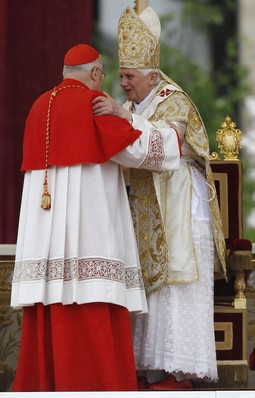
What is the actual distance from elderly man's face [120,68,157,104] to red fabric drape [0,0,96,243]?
209 centimetres

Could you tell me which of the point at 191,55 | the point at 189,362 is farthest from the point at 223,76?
the point at 189,362

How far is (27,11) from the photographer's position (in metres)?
9.73

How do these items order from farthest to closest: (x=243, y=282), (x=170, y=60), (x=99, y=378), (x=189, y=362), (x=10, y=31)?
(x=170, y=60) → (x=10, y=31) → (x=243, y=282) → (x=189, y=362) → (x=99, y=378)

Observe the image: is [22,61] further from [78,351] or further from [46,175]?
[78,351]

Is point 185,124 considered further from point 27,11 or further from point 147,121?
point 27,11

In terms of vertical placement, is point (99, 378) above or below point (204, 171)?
below

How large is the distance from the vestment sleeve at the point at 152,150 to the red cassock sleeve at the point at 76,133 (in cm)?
5

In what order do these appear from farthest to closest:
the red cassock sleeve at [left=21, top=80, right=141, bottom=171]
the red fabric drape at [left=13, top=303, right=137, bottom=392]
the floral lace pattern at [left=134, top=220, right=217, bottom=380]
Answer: the floral lace pattern at [left=134, top=220, right=217, bottom=380] → the red cassock sleeve at [left=21, top=80, right=141, bottom=171] → the red fabric drape at [left=13, top=303, right=137, bottom=392]

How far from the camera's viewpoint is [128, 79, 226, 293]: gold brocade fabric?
7.38 m

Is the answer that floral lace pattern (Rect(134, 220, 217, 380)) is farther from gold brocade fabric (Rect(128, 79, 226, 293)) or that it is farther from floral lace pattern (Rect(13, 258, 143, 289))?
floral lace pattern (Rect(13, 258, 143, 289))

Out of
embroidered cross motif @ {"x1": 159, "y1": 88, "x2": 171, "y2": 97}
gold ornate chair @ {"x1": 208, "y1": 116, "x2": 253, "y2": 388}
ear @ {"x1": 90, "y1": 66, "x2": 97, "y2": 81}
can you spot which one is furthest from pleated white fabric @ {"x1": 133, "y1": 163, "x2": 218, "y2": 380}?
ear @ {"x1": 90, "y1": 66, "x2": 97, "y2": 81}

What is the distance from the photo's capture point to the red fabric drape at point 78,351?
22.3 ft

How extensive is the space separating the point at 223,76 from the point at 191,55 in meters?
0.31

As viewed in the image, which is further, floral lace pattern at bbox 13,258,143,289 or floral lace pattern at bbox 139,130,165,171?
floral lace pattern at bbox 139,130,165,171
